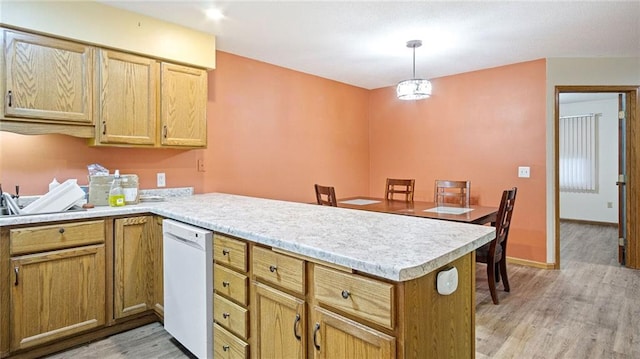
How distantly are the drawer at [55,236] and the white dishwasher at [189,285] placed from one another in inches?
18.2

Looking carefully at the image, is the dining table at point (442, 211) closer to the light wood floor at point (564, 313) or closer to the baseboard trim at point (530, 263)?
the light wood floor at point (564, 313)

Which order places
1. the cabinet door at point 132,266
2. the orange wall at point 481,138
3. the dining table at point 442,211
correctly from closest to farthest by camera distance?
the cabinet door at point 132,266, the dining table at point 442,211, the orange wall at point 481,138

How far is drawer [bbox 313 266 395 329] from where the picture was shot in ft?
3.47

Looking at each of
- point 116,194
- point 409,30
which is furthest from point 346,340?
point 409,30

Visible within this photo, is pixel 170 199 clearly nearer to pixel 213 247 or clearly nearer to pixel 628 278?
pixel 213 247

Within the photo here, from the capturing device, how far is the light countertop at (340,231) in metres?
1.11

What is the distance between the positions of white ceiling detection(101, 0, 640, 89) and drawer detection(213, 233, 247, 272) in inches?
66.8

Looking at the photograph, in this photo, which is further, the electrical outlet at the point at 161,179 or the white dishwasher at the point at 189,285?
the electrical outlet at the point at 161,179

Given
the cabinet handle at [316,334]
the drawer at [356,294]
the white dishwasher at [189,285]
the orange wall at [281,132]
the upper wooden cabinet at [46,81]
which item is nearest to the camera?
the drawer at [356,294]

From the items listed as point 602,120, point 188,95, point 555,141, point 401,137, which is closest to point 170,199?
point 188,95

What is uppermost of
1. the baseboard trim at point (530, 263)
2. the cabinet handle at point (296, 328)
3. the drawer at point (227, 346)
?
the cabinet handle at point (296, 328)

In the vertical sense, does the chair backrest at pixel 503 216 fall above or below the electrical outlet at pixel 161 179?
below

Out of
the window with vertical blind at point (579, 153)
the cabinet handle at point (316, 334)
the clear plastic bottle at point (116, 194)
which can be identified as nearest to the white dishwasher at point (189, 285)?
the clear plastic bottle at point (116, 194)

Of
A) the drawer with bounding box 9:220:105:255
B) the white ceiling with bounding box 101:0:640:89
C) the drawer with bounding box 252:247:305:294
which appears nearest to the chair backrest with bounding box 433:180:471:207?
the white ceiling with bounding box 101:0:640:89
